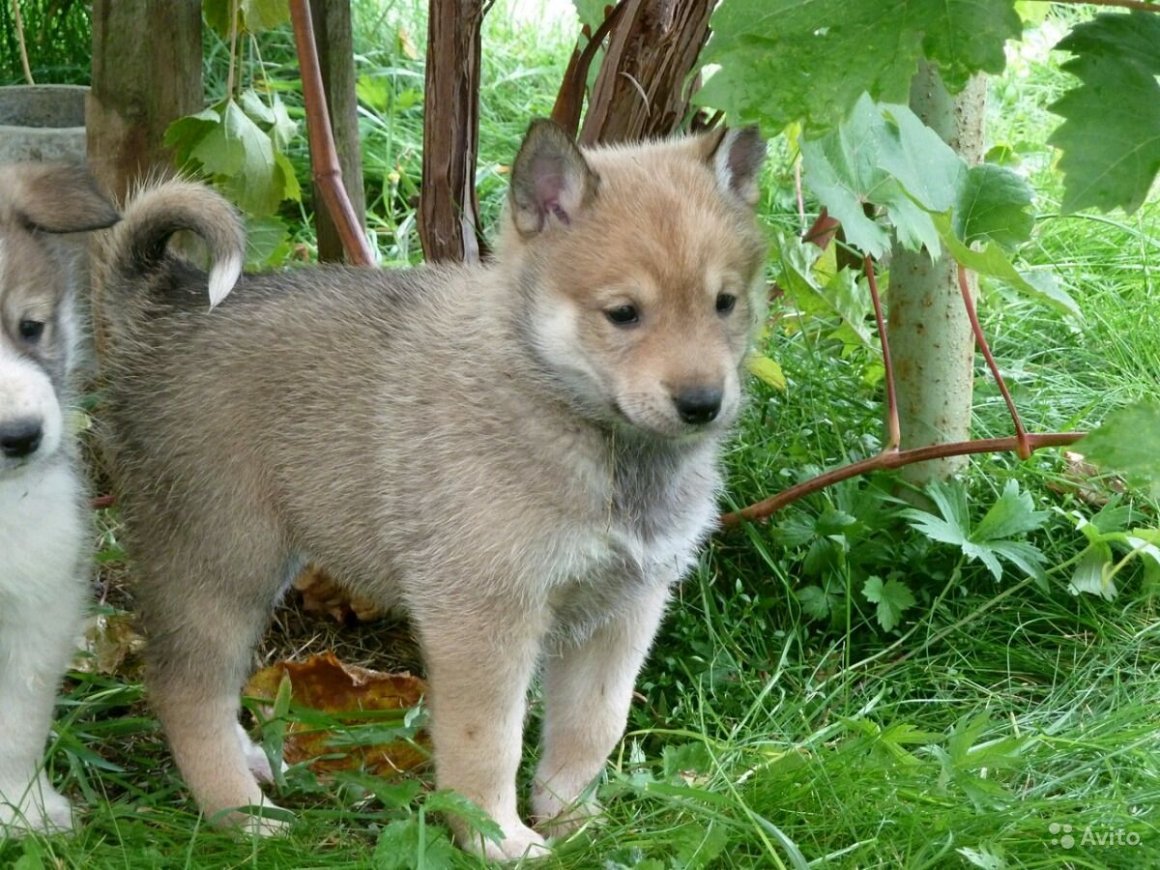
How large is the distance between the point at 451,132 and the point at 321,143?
308 millimetres

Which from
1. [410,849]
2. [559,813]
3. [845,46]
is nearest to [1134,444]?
[845,46]

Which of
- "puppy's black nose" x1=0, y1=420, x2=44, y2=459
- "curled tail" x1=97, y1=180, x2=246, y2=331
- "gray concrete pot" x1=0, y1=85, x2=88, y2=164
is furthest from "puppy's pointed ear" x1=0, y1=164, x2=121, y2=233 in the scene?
"gray concrete pot" x1=0, y1=85, x2=88, y2=164

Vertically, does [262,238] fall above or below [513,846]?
above

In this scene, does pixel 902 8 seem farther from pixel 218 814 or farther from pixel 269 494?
pixel 218 814

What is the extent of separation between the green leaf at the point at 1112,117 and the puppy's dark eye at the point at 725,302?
101 centimetres

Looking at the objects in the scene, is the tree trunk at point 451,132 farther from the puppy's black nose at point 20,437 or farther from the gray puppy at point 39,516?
the puppy's black nose at point 20,437

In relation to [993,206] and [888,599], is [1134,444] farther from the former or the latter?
[888,599]

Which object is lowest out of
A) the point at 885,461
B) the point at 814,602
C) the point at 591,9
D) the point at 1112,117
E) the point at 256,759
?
the point at 256,759

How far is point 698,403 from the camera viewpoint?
249 cm

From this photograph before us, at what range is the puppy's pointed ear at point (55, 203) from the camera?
2834 millimetres

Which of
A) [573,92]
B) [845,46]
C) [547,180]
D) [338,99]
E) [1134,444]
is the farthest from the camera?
[338,99]

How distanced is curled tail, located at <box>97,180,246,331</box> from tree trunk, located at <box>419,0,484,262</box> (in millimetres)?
697

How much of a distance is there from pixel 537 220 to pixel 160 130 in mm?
1588

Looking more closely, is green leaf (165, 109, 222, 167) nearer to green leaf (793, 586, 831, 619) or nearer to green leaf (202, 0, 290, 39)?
green leaf (202, 0, 290, 39)
